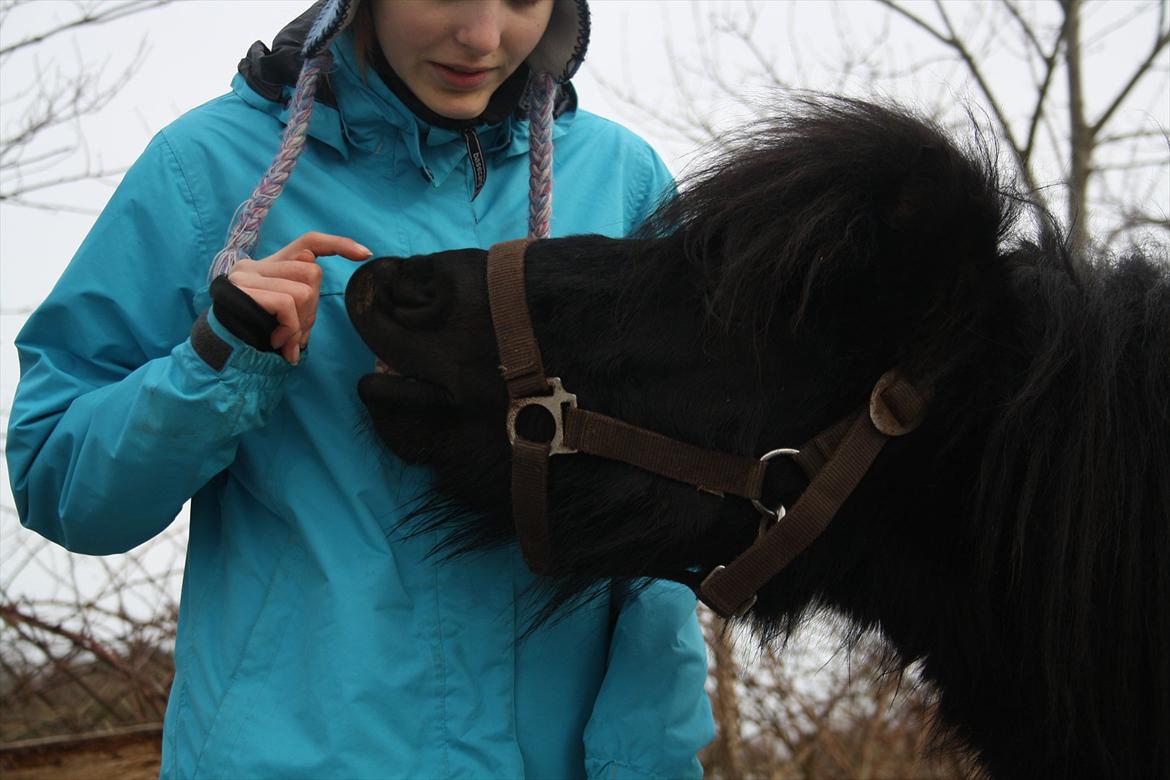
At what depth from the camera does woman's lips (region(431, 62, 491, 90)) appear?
5.97ft

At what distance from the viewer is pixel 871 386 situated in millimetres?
1742

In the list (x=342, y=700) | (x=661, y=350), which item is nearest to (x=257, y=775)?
(x=342, y=700)

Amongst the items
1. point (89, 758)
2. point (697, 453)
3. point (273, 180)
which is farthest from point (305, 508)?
point (89, 758)

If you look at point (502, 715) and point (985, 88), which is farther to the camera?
point (985, 88)

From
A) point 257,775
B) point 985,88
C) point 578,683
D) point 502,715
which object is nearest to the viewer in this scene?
point 257,775

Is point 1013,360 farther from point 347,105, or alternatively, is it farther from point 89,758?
point 89,758

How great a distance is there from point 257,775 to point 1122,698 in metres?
1.27

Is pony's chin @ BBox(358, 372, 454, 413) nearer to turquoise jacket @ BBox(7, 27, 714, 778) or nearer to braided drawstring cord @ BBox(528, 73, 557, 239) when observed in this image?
turquoise jacket @ BBox(7, 27, 714, 778)

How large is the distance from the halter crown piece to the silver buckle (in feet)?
0.93

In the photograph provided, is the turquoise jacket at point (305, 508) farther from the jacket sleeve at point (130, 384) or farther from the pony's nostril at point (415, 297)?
the pony's nostril at point (415, 297)

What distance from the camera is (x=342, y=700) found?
1623 millimetres

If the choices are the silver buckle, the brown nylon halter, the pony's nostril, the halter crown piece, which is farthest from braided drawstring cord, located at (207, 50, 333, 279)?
the silver buckle

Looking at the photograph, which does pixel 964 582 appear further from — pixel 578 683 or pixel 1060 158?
pixel 1060 158

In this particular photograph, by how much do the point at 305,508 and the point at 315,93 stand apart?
66 centimetres
